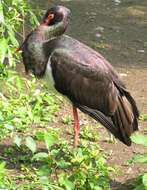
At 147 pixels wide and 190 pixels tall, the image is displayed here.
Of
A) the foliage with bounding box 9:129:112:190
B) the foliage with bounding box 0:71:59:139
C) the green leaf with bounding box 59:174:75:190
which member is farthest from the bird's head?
the green leaf with bounding box 59:174:75:190

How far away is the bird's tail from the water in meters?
2.27

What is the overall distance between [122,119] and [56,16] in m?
1.01

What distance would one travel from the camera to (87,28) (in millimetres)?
8273

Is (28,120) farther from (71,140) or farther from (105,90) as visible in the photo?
(105,90)

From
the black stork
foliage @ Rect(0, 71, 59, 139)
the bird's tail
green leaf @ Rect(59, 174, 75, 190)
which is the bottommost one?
foliage @ Rect(0, 71, 59, 139)

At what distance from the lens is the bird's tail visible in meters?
4.98

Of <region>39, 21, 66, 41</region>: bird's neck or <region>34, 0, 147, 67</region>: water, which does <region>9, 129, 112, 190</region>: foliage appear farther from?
<region>34, 0, 147, 67</region>: water

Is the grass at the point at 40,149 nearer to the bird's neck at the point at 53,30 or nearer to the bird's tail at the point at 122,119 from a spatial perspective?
the bird's tail at the point at 122,119

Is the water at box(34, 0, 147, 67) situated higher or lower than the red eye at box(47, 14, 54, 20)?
lower

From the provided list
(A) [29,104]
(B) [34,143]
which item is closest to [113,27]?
(A) [29,104]

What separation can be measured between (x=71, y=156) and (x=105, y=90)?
0.58m

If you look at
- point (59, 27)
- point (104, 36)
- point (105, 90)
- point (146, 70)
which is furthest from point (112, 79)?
point (104, 36)

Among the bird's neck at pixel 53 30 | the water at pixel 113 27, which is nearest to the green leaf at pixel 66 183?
the bird's neck at pixel 53 30

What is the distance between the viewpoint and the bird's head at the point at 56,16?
5.26m
